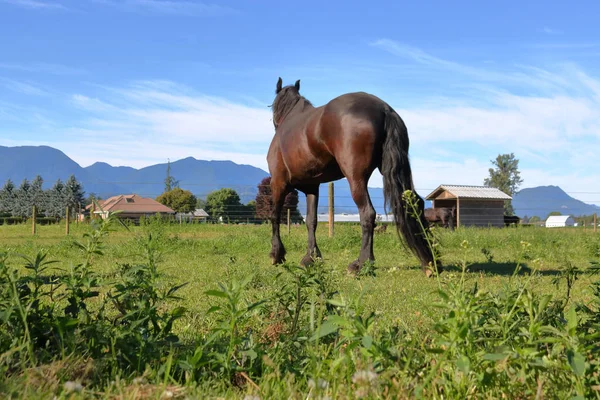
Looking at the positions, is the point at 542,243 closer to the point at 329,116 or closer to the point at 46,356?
the point at 329,116

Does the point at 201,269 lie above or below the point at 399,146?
below

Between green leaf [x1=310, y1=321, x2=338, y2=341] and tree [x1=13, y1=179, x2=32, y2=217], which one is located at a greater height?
tree [x1=13, y1=179, x2=32, y2=217]

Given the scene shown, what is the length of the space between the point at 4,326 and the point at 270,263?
553 centimetres

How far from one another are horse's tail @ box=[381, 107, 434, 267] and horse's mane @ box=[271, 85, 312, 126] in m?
2.30

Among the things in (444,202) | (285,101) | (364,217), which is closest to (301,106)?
(285,101)

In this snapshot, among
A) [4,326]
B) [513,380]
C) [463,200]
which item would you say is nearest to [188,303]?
[4,326]

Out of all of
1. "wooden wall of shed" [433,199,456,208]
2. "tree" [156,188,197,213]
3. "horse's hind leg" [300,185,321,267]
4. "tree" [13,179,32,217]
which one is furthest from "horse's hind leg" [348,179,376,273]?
"tree" [156,188,197,213]

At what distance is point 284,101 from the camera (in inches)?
301

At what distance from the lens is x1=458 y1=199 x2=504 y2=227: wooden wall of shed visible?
113 ft

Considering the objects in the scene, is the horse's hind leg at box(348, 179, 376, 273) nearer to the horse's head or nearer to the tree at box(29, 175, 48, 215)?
the horse's head

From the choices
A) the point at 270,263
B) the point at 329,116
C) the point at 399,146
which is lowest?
the point at 270,263

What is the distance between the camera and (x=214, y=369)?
Result: 180cm

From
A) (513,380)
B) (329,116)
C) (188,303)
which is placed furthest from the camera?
(329,116)

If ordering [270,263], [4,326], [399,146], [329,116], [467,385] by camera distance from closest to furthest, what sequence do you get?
[467,385]
[4,326]
[399,146]
[329,116]
[270,263]
